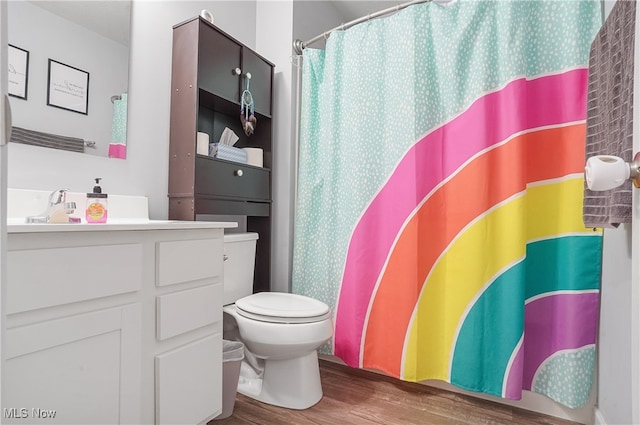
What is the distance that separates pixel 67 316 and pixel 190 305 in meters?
0.37

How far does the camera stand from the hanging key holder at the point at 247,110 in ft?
6.13

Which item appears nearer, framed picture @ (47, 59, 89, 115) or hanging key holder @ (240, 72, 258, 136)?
framed picture @ (47, 59, 89, 115)

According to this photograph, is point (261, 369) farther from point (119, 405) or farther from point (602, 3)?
point (602, 3)

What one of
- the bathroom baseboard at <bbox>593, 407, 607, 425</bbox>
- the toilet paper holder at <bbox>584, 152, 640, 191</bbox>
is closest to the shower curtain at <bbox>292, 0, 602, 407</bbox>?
the bathroom baseboard at <bbox>593, 407, 607, 425</bbox>

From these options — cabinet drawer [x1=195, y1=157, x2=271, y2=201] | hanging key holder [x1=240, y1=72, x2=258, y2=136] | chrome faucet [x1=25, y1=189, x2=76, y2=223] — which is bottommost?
chrome faucet [x1=25, y1=189, x2=76, y2=223]

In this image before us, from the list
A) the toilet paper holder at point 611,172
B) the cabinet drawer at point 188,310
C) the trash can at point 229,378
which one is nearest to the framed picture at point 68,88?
the cabinet drawer at point 188,310

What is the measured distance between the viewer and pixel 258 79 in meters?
1.98

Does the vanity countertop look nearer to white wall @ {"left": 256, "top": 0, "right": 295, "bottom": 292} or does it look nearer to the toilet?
the toilet

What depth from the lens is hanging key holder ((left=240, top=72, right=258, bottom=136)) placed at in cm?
187

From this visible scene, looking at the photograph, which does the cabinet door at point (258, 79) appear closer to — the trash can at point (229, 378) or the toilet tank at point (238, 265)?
the toilet tank at point (238, 265)

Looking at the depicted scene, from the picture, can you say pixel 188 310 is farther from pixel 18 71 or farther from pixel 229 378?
pixel 18 71

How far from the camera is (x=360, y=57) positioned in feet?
6.06

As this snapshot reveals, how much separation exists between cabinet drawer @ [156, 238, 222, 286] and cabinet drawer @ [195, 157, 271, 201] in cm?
44

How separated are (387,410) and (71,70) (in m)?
1.90
